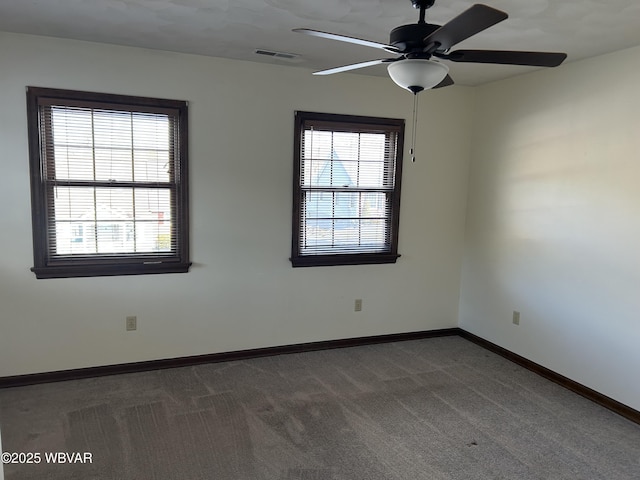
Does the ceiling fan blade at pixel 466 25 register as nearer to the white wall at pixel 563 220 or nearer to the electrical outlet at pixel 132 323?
the white wall at pixel 563 220

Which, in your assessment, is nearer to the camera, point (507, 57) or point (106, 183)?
point (507, 57)

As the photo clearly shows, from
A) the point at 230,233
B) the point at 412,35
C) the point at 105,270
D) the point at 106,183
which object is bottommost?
the point at 105,270

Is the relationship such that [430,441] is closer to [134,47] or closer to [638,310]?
[638,310]

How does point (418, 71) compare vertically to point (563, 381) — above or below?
above

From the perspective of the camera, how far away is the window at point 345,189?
4.01m

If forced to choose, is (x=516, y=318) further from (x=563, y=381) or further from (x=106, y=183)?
(x=106, y=183)

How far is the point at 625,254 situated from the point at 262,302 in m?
2.74

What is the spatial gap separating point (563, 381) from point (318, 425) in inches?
79.6

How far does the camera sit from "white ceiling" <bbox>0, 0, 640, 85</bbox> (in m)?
2.44

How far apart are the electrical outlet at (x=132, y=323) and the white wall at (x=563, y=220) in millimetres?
3127

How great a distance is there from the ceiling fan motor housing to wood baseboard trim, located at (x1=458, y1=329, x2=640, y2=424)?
9.32 ft

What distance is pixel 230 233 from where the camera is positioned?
150 inches

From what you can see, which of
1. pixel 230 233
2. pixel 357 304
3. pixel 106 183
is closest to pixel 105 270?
pixel 106 183

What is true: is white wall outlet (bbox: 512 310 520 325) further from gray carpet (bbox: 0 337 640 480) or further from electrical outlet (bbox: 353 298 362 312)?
electrical outlet (bbox: 353 298 362 312)
